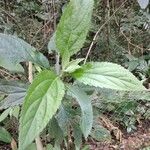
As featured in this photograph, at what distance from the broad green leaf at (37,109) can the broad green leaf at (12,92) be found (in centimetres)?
25

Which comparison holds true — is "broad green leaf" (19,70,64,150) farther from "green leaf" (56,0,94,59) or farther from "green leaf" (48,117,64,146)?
"green leaf" (48,117,64,146)

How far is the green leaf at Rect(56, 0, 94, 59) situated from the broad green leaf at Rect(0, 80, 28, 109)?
22cm

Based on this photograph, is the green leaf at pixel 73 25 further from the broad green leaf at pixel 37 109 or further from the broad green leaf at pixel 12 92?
the broad green leaf at pixel 12 92

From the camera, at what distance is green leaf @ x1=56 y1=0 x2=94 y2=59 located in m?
0.78

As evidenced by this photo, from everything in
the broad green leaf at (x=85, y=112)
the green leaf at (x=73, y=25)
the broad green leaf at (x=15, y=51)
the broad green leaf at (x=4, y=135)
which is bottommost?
the broad green leaf at (x=4, y=135)

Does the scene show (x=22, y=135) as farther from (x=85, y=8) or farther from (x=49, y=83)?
(x=85, y=8)

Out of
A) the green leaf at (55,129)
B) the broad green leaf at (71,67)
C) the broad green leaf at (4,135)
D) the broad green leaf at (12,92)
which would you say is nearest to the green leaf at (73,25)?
the broad green leaf at (71,67)

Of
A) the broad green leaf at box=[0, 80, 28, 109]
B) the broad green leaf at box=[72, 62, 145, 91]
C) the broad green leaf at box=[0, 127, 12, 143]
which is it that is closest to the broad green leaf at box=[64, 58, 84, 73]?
the broad green leaf at box=[72, 62, 145, 91]

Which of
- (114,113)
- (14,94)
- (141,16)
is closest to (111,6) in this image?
(141,16)

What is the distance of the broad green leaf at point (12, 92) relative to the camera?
39.6 inches

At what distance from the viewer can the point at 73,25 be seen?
2.62ft

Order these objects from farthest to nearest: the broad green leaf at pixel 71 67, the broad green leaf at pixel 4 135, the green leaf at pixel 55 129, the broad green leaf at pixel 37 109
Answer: the broad green leaf at pixel 4 135 → the green leaf at pixel 55 129 → the broad green leaf at pixel 71 67 → the broad green leaf at pixel 37 109

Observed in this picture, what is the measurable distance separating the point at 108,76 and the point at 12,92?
33 cm

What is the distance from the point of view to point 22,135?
70 centimetres
